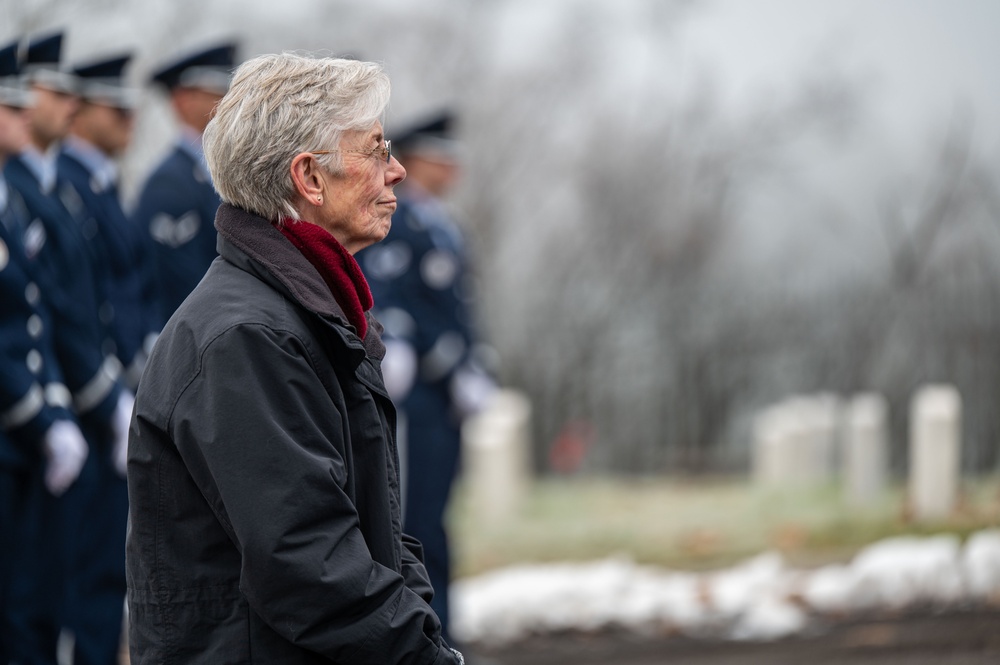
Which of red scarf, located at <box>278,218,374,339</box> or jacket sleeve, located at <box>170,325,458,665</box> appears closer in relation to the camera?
jacket sleeve, located at <box>170,325,458,665</box>

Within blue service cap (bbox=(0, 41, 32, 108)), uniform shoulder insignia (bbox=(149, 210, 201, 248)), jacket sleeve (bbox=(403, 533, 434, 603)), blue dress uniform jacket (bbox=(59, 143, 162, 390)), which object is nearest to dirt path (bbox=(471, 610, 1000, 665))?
blue dress uniform jacket (bbox=(59, 143, 162, 390))

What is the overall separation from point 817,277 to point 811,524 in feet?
15.4

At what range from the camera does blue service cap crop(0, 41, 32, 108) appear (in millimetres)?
4500

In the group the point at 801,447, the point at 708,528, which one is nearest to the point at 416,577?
the point at 708,528

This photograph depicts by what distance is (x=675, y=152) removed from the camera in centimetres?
1736

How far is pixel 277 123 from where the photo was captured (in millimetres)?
2434

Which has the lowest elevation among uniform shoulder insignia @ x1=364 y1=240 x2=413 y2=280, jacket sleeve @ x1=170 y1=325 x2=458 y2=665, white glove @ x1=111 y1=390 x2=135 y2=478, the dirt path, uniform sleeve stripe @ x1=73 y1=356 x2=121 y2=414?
the dirt path

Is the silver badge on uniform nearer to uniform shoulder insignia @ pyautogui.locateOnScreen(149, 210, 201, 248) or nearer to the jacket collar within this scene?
uniform shoulder insignia @ pyautogui.locateOnScreen(149, 210, 201, 248)

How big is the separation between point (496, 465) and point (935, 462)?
126 inches

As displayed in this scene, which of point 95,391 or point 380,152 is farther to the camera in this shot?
point 95,391

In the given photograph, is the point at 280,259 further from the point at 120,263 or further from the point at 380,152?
the point at 120,263

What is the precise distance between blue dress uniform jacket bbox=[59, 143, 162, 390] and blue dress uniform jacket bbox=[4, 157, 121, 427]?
8.2 inches

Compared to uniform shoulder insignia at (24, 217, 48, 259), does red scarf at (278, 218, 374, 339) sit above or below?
above

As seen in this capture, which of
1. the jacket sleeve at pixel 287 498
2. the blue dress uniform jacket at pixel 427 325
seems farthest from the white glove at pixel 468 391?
the jacket sleeve at pixel 287 498
